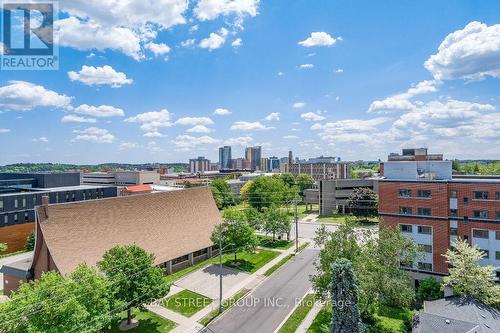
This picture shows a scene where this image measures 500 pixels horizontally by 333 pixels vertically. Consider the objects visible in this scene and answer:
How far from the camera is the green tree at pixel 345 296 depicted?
70.3 feet

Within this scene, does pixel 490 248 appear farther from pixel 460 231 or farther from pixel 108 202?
pixel 108 202

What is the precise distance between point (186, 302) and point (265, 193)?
185 feet

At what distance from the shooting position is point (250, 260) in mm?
46094

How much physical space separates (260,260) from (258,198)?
42.9 metres

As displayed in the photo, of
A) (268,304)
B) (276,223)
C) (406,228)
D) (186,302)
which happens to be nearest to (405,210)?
(406,228)

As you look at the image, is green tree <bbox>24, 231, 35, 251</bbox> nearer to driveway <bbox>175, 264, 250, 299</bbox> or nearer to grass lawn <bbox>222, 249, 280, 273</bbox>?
driveway <bbox>175, 264, 250, 299</bbox>

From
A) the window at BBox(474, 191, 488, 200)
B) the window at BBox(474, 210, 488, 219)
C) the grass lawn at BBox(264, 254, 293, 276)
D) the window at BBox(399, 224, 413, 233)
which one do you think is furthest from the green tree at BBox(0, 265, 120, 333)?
the window at BBox(474, 191, 488, 200)

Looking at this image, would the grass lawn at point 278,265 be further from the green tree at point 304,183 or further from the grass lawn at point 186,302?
the green tree at point 304,183

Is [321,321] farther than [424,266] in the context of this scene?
No

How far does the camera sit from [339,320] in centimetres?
2195

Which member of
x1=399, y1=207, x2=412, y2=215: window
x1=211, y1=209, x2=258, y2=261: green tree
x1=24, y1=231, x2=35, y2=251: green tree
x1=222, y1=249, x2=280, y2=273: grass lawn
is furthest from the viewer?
x1=24, y1=231, x2=35, y2=251: green tree

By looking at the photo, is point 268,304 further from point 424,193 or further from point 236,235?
point 424,193

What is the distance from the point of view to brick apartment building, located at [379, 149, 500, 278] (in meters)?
34.2

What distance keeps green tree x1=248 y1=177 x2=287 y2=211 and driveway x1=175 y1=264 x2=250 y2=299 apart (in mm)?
43476
